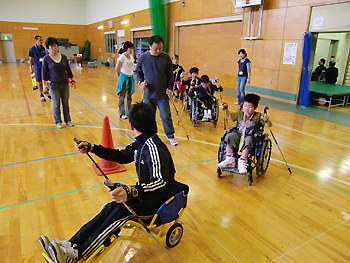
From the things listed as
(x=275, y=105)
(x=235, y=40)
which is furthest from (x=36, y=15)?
(x=275, y=105)

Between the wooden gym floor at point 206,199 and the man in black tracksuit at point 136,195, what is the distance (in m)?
0.44

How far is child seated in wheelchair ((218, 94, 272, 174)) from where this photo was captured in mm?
2754

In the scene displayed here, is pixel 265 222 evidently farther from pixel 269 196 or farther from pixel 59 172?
pixel 59 172

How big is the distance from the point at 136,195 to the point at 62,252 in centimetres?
47

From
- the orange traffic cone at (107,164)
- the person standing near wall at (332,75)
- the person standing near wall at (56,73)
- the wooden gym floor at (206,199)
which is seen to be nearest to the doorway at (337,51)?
the person standing near wall at (332,75)

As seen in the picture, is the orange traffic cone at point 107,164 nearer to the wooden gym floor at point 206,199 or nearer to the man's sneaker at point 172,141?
the wooden gym floor at point 206,199

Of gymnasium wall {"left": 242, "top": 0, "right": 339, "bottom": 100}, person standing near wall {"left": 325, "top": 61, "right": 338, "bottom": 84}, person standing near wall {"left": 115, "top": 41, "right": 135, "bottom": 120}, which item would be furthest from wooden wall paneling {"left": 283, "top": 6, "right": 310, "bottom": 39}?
person standing near wall {"left": 115, "top": 41, "right": 135, "bottom": 120}

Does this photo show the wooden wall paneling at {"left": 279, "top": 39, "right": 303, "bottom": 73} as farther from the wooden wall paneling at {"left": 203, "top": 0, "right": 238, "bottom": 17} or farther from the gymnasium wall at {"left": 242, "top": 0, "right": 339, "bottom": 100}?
the wooden wall paneling at {"left": 203, "top": 0, "right": 238, "bottom": 17}

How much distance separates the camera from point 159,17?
11.5m

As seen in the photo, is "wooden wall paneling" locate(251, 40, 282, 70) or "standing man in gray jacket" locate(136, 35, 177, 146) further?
"wooden wall paneling" locate(251, 40, 282, 70)

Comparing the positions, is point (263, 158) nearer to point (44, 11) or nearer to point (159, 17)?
point (159, 17)

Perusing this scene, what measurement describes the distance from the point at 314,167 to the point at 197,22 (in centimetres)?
809

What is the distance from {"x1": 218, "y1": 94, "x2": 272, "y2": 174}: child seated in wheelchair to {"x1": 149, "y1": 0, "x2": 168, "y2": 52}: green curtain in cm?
972

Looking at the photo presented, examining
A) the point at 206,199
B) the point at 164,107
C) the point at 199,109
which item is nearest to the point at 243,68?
the point at 199,109
